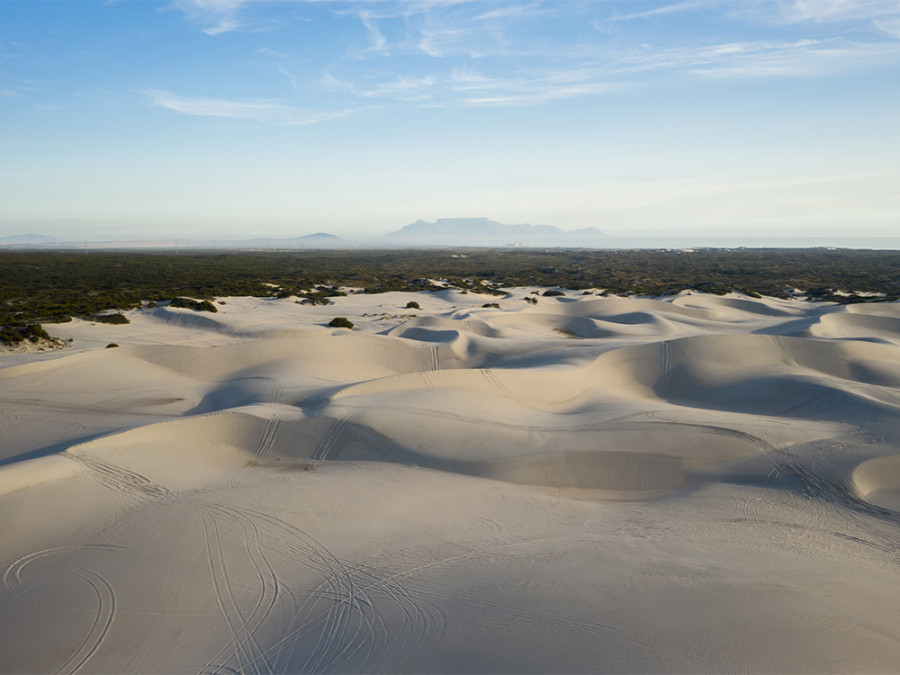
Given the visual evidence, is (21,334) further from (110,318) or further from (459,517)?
(459,517)

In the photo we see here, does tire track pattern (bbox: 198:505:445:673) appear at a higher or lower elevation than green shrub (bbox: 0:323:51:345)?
lower

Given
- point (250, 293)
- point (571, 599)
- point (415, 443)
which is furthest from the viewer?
point (250, 293)

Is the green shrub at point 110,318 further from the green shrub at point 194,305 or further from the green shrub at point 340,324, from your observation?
the green shrub at point 340,324

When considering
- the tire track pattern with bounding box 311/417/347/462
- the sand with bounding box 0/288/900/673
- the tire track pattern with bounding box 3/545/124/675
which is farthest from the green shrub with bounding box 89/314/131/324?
the tire track pattern with bounding box 3/545/124/675

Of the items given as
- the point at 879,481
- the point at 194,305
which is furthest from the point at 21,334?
the point at 879,481

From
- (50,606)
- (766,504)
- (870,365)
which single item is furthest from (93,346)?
(870,365)

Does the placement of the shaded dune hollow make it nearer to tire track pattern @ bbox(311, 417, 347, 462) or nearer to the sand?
the sand

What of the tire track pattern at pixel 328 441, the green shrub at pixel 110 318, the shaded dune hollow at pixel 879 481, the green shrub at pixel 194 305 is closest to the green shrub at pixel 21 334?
the green shrub at pixel 110 318

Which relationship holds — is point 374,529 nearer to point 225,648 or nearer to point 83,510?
point 225,648
